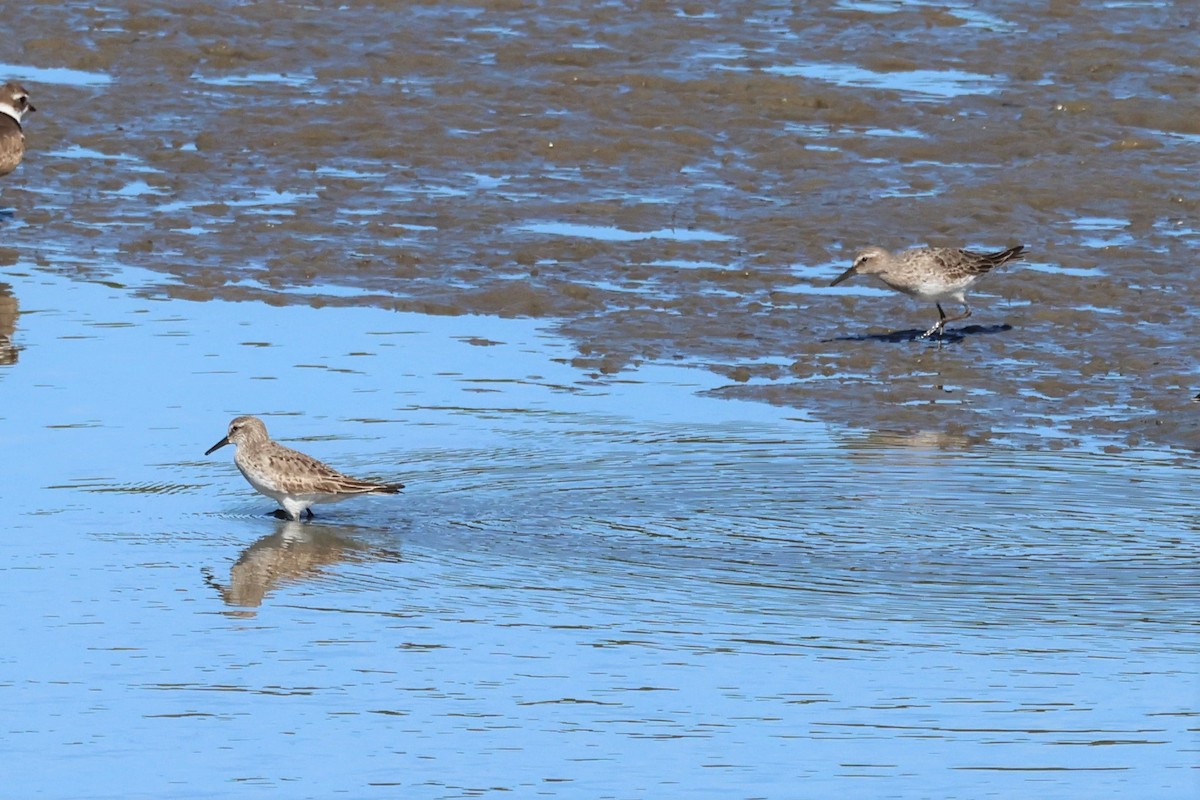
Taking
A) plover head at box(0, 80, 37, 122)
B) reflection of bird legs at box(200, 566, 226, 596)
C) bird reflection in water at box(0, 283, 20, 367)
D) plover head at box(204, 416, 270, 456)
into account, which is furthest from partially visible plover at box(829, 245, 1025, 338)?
plover head at box(0, 80, 37, 122)

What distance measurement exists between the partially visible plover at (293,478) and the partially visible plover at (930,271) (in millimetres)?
5354

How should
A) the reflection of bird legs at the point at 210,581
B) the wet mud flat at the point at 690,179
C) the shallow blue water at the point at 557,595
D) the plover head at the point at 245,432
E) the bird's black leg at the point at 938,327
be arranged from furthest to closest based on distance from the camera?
the bird's black leg at the point at 938,327
the wet mud flat at the point at 690,179
the plover head at the point at 245,432
the reflection of bird legs at the point at 210,581
the shallow blue water at the point at 557,595

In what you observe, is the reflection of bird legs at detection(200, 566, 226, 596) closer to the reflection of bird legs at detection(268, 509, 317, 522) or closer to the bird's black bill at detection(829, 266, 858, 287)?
the reflection of bird legs at detection(268, 509, 317, 522)

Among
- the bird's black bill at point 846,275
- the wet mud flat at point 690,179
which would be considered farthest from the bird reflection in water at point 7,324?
the bird's black bill at point 846,275

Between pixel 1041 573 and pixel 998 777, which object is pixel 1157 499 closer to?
pixel 1041 573

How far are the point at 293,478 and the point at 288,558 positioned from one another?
21.5 inches

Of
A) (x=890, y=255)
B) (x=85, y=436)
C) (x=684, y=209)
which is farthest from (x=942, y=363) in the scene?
(x=85, y=436)

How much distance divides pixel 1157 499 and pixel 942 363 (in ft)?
10.7

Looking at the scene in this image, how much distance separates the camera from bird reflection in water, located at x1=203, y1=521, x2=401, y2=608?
10.5m

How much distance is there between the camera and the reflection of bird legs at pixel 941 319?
15.9 metres

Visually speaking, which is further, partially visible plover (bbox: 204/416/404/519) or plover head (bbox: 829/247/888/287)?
plover head (bbox: 829/247/888/287)

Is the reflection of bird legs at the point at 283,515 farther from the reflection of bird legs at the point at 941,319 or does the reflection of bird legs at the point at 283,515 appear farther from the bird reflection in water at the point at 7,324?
the reflection of bird legs at the point at 941,319

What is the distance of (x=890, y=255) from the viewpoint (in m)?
16.2

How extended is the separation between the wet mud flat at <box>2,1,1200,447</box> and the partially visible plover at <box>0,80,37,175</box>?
0.32 meters
